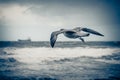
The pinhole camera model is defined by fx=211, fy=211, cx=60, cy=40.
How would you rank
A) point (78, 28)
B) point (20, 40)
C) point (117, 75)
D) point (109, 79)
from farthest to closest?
1. point (20, 40)
2. point (117, 75)
3. point (109, 79)
4. point (78, 28)

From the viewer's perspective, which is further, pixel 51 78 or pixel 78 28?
pixel 51 78

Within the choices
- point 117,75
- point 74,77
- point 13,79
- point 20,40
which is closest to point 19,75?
point 13,79

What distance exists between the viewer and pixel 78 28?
4738 mm

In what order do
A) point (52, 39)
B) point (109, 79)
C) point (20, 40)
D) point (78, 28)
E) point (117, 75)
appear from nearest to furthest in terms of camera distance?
point (52, 39), point (78, 28), point (109, 79), point (117, 75), point (20, 40)

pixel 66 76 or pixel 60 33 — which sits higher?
pixel 60 33

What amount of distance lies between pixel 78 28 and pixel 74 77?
742 cm

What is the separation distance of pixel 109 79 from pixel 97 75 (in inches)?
42.3

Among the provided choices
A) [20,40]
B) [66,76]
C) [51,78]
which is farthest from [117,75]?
[20,40]

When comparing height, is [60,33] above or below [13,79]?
above

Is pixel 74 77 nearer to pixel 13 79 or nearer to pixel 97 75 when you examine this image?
pixel 97 75

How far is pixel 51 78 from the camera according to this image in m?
11.5

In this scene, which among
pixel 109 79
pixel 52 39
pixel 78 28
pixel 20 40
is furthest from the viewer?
pixel 20 40

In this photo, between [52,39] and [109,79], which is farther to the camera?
[109,79]

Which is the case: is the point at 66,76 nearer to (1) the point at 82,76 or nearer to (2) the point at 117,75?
(1) the point at 82,76
